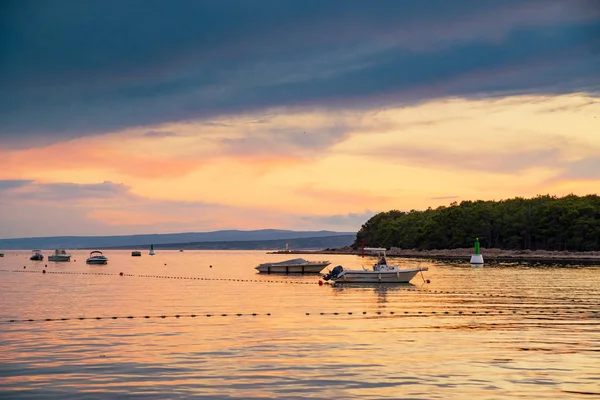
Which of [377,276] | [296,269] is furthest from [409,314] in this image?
[296,269]

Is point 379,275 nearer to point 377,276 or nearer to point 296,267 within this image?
point 377,276

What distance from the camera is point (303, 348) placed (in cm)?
3916

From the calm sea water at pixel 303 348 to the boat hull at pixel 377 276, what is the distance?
2328 cm

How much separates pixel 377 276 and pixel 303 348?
60.0 meters

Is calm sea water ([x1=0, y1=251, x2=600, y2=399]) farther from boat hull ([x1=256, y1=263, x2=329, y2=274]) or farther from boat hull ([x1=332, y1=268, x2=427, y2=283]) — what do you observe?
boat hull ([x1=256, y1=263, x2=329, y2=274])

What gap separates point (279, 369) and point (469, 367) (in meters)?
8.35

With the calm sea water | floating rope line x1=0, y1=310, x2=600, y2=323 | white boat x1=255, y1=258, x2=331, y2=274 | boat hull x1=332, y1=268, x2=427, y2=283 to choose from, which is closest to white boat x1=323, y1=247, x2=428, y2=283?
boat hull x1=332, y1=268, x2=427, y2=283

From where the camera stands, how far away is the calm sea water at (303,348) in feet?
95.6

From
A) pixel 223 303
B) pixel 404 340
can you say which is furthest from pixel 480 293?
pixel 404 340

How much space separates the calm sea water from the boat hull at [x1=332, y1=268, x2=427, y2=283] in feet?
76.4

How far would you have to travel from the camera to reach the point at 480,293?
82688 millimetres

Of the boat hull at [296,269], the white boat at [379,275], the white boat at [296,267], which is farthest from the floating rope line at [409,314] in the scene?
the boat hull at [296,269]

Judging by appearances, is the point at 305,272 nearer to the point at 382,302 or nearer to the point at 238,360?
the point at 382,302

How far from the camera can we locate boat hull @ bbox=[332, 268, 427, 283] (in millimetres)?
98188
